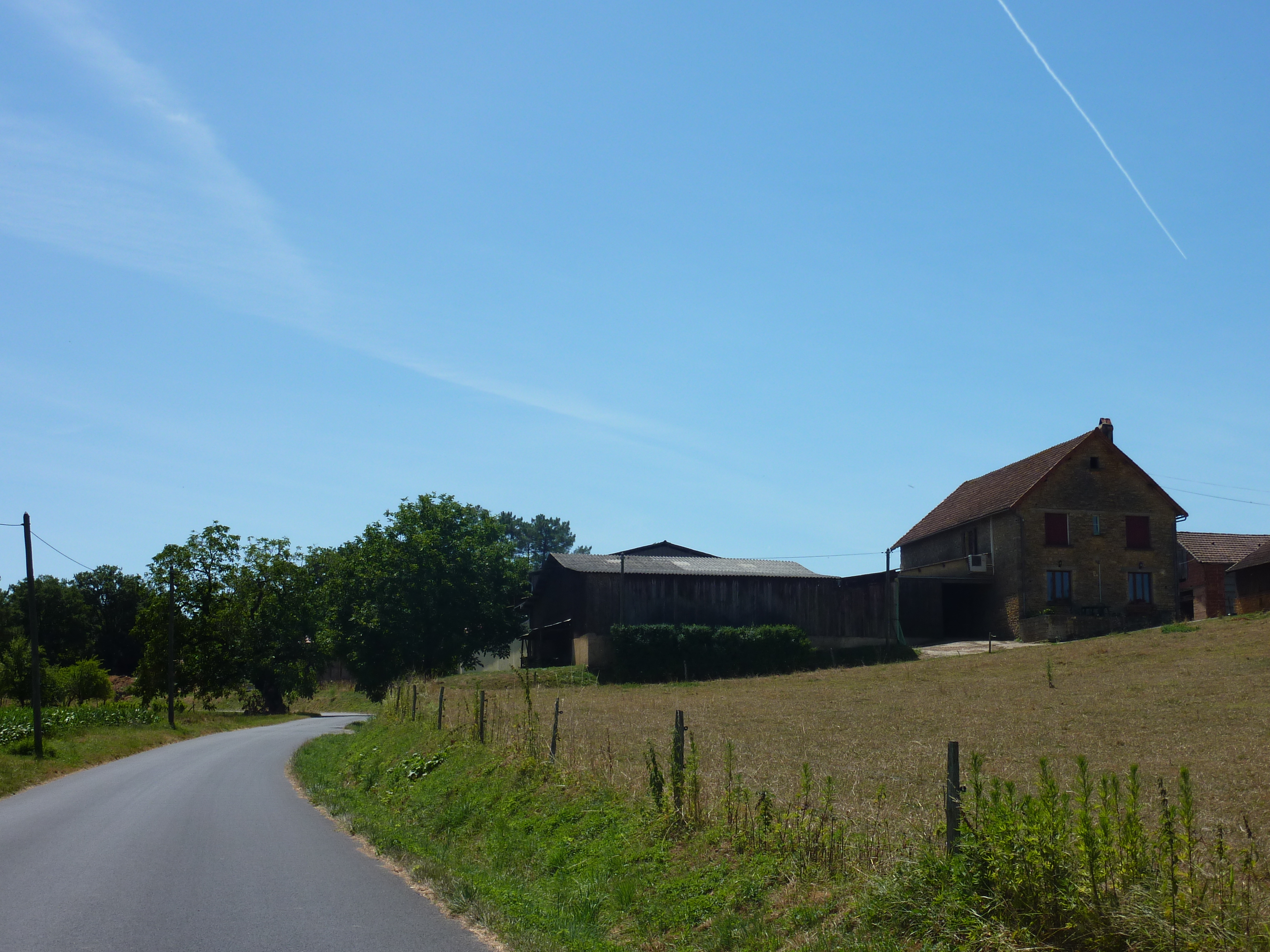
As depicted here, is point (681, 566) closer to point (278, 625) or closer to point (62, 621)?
point (278, 625)

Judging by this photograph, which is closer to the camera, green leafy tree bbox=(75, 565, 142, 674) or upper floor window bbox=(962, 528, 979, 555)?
upper floor window bbox=(962, 528, 979, 555)

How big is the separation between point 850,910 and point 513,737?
1066 cm

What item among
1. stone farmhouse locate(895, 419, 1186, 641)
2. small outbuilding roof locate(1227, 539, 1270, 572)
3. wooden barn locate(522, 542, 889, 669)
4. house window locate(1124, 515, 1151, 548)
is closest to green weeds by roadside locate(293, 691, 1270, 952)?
wooden barn locate(522, 542, 889, 669)

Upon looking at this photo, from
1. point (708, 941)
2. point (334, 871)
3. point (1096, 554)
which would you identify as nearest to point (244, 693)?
point (1096, 554)

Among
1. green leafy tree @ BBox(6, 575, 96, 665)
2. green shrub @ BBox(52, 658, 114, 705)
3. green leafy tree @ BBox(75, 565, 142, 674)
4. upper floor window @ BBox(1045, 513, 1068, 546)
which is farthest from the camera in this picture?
green leafy tree @ BBox(75, 565, 142, 674)

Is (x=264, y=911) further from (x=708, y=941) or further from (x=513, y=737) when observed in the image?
(x=513, y=737)

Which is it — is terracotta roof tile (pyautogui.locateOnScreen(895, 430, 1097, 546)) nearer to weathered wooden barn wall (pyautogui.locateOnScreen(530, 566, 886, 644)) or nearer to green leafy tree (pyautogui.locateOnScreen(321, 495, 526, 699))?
weathered wooden barn wall (pyautogui.locateOnScreen(530, 566, 886, 644))

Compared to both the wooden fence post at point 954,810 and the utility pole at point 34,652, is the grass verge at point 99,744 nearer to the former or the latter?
the utility pole at point 34,652

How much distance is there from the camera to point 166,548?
6319cm

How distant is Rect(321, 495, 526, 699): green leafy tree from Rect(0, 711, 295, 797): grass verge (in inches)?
248

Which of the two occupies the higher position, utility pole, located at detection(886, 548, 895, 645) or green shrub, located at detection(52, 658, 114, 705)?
utility pole, located at detection(886, 548, 895, 645)

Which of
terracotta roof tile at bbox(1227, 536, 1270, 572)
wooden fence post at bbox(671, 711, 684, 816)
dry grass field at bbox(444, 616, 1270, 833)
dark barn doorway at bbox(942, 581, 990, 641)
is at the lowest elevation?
dry grass field at bbox(444, 616, 1270, 833)

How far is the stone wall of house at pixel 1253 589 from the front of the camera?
50.4 meters

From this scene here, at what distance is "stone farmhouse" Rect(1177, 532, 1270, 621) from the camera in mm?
57500
